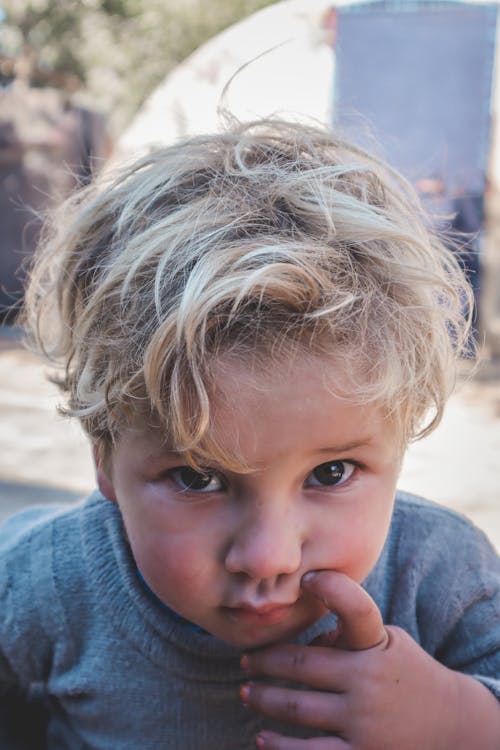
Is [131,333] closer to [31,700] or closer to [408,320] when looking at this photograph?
[408,320]

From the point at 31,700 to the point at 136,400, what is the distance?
53cm

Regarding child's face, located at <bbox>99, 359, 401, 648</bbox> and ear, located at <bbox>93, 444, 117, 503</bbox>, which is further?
ear, located at <bbox>93, 444, 117, 503</bbox>

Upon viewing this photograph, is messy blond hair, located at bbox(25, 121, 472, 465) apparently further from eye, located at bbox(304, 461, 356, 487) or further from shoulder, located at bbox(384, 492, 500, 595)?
shoulder, located at bbox(384, 492, 500, 595)

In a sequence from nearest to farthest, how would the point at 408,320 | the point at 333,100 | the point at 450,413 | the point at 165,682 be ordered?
the point at 408,320, the point at 165,682, the point at 450,413, the point at 333,100

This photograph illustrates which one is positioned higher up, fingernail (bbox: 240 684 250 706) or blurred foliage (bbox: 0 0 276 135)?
fingernail (bbox: 240 684 250 706)

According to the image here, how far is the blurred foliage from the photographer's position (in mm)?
12219

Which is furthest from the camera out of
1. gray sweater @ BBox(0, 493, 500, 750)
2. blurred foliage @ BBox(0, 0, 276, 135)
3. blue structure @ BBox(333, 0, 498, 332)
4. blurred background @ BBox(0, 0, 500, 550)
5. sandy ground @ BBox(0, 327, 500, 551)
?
blurred foliage @ BBox(0, 0, 276, 135)

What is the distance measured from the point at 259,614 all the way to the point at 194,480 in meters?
0.15

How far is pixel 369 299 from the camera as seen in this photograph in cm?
86

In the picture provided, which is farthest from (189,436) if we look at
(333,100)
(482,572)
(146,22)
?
(146,22)

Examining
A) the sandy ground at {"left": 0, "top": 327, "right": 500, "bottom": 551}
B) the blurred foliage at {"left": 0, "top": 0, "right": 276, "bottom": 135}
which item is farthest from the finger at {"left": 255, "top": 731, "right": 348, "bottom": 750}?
the blurred foliage at {"left": 0, "top": 0, "right": 276, "bottom": 135}

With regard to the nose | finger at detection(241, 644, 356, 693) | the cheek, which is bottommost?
finger at detection(241, 644, 356, 693)

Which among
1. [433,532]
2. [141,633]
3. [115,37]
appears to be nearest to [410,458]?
[433,532]

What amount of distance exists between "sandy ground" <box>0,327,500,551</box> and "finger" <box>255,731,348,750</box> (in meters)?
1.07
